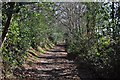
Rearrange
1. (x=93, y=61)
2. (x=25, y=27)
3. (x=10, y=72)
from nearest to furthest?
(x=10, y=72) < (x=93, y=61) < (x=25, y=27)

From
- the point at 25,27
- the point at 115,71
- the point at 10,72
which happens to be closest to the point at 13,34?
the point at 10,72

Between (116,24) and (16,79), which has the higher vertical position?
(116,24)

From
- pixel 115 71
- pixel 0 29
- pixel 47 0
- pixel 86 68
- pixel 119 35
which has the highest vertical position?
pixel 47 0

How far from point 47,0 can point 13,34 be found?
1.70 meters

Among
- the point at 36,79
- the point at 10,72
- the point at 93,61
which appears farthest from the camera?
the point at 93,61

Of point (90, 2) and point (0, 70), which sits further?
point (90, 2)

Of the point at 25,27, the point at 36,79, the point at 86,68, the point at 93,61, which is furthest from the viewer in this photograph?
the point at 25,27

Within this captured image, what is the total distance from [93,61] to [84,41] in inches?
129

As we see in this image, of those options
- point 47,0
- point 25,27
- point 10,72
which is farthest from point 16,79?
point 25,27

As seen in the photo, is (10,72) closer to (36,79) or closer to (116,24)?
(36,79)

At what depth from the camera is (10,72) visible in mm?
7789

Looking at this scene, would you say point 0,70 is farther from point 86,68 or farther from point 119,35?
point 86,68

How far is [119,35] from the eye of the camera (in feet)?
24.1

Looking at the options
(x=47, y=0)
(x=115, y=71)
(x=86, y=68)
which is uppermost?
(x=47, y=0)
